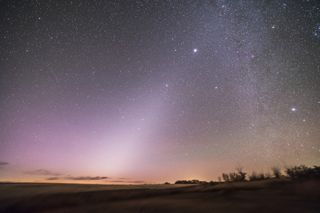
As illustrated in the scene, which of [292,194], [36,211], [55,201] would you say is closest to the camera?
[292,194]

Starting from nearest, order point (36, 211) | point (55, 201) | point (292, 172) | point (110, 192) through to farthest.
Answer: point (36, 211) → point (55, 201) → point (110, 192) → point (292, 172)

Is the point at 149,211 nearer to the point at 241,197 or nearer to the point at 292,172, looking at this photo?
the point at 241,197

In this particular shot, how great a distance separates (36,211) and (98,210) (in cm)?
156

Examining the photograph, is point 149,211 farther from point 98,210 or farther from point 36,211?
point 36,211

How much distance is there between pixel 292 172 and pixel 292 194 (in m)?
4.55

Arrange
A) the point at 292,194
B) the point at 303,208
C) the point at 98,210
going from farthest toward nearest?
the point at 292,194 → the point at 98,210 → the point at 303,208

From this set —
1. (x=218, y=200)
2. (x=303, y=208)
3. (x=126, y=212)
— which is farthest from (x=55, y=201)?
(x=303, y=208)

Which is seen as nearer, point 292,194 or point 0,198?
point 292,194

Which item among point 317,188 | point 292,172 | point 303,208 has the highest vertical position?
point 292,172

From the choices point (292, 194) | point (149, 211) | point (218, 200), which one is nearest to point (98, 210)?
point (149, 211)

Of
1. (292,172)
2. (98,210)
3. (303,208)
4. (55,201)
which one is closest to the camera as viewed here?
(303,208)

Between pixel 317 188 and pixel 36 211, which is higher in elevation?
pixel 317 188

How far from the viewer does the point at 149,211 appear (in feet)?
12.4

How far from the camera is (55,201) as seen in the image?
5207mm
